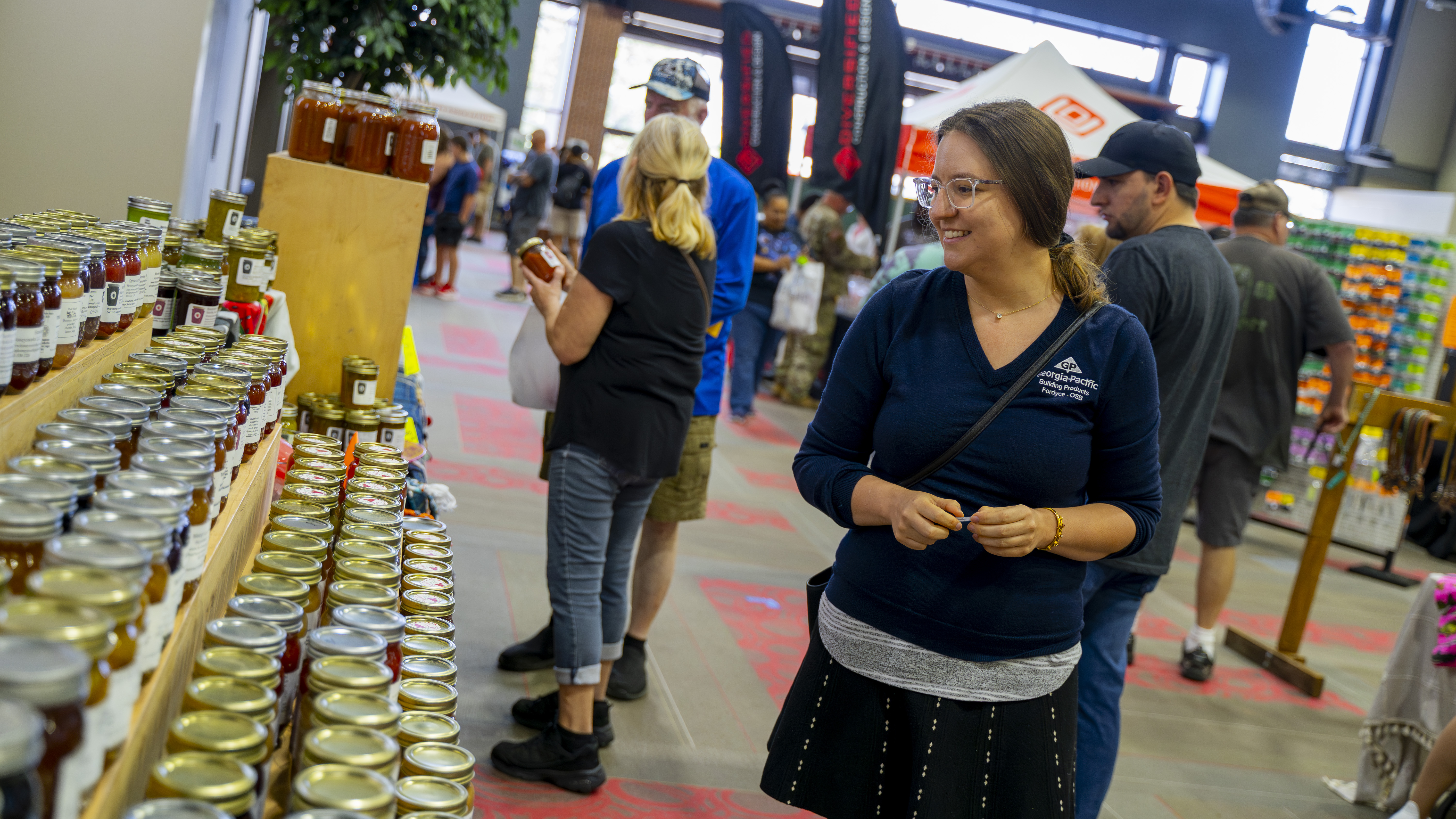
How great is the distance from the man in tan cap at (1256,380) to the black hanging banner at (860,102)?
3606mm

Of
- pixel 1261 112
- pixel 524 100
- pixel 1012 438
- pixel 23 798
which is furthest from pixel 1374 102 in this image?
pixel 23 798

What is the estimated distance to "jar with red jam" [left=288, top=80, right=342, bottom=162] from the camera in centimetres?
329

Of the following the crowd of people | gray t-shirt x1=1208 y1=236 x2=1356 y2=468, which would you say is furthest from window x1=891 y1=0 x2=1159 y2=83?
gray t-shirt x1=1208 y1=236 x2=1356 y2=468

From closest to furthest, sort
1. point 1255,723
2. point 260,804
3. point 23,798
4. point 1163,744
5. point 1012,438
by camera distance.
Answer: point 23,798 → point 260,804 → point 1012,438 → point 1163,744 → point 1255,723

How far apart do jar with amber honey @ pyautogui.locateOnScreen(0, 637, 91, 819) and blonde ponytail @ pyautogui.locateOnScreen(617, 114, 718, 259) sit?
2.07 m

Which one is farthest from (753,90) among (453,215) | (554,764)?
(554,764)

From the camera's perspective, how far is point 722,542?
5.64 meters

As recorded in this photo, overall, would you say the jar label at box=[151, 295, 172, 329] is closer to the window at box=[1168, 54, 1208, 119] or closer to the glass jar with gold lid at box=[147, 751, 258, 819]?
the glass jar with gold lid at box=[147, 751, 258, 819]

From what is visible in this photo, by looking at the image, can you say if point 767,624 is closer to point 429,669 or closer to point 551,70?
point 429,669

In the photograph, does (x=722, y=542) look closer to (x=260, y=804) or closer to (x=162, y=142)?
(x=162, y=142)

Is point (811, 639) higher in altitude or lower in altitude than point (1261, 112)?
lower

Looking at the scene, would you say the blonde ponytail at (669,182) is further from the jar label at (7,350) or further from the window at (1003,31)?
the window at (1003,31)

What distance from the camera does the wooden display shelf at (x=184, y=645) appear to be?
1.04m

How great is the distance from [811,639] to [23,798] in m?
1.38
